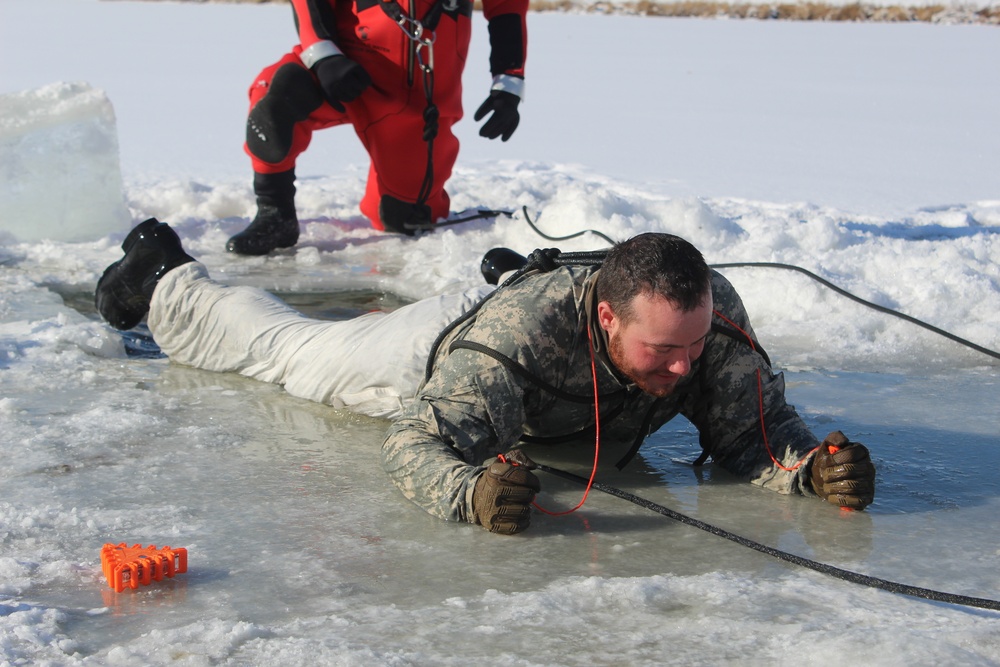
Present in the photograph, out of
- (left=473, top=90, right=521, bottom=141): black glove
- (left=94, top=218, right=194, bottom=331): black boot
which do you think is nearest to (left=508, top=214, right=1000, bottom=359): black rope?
(left=473, top=90, right=521, bottom=141): black glove

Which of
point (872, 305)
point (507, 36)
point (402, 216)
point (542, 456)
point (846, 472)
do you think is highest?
point (507, 36)

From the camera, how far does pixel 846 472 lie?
8.50ft

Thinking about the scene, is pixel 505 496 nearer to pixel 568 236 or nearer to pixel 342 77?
pixel 568 236

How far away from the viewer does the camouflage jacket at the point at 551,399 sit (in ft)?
8.61

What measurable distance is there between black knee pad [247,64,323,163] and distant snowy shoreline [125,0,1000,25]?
14.9 metres

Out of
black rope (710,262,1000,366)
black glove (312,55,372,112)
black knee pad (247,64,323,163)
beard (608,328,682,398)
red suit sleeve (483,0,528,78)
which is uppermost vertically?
red suit sleeve (483,0,528,78)

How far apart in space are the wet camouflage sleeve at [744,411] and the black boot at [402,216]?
9.60 feet

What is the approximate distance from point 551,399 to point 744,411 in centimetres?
49

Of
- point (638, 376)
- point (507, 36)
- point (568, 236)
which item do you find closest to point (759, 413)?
point (638, 376)

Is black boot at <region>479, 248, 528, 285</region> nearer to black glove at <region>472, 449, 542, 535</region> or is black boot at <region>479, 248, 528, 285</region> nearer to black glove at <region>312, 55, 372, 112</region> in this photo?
black glove at <region>472, 449, 542, 535</region>

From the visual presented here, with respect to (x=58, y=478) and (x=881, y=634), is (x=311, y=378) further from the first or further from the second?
(x=881, y=634)

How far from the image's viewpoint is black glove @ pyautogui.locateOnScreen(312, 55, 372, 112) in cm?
493

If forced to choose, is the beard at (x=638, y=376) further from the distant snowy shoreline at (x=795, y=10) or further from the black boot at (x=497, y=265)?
the distant snowy shoreline at (x=795, y=10)

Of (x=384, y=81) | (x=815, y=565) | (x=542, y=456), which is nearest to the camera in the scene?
(x=815, y=565)
